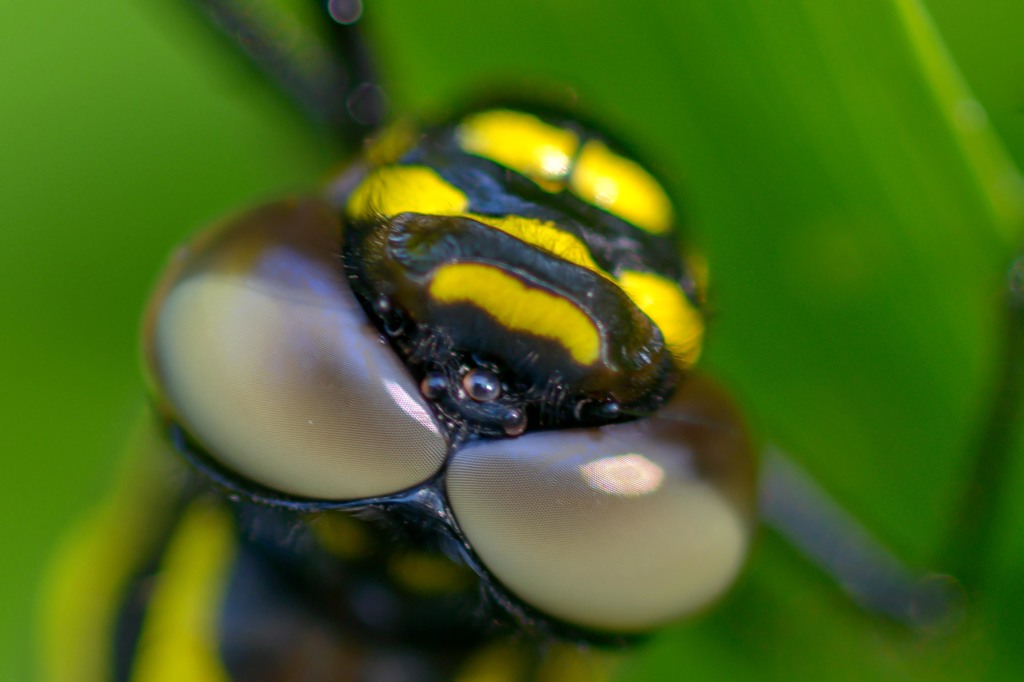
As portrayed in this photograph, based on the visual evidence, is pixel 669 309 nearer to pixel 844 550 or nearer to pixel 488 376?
pixel 488 376

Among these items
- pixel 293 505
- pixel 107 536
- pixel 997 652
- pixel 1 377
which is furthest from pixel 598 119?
pixel 1 377

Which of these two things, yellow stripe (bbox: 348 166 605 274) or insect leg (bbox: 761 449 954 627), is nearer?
yellow stripe (bbox: 348 166 605 274)

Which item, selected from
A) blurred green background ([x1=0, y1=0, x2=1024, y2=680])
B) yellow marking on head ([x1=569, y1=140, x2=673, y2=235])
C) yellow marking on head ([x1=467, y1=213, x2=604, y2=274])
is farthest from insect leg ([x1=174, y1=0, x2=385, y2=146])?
yellow marking on head ([x1=467, y1=213, x2=604, y2=274])

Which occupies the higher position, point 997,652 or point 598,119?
point 598,119

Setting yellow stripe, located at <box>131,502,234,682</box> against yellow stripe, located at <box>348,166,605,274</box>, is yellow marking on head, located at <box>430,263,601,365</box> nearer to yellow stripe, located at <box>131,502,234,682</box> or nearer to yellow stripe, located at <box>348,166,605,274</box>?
yellow stripe, located at <box>348,166,605,274</box>

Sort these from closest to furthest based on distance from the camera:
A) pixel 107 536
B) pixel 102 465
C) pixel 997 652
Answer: pixel 107 536, pixel 997 652, pixel 102 465

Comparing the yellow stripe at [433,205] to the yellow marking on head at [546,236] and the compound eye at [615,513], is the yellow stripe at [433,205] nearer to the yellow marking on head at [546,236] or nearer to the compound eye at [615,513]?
the yellow marking on head at [546,236]

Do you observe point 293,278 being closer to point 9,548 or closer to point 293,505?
point 293,505

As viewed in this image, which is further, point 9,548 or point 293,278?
point 9,548
